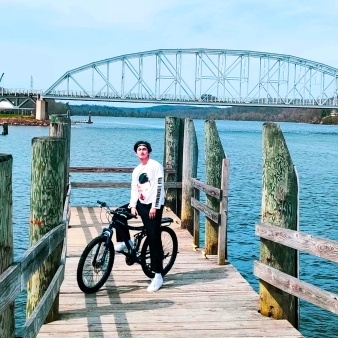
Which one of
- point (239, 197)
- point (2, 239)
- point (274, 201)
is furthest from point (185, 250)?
point (239, 197)

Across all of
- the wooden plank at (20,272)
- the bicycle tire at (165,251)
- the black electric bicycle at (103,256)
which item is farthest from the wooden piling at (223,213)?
the wooden plank at (20,272)

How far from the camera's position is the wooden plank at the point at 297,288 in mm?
5116

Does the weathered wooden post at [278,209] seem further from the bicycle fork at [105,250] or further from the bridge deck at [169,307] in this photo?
the bicycle fork at [105,250]

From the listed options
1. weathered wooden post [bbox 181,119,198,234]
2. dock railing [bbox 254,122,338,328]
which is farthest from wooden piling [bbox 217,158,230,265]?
weathered wooden post [bbox 181,119,198,234]

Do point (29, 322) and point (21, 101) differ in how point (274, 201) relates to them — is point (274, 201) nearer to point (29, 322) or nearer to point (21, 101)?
point (29, 322)

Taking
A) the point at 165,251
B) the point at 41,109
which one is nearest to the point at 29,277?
the point at 165,251

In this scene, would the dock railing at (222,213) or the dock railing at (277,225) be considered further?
the dock railing at (222,213)

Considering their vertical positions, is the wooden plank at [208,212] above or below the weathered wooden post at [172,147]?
below

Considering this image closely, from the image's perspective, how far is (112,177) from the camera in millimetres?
32000

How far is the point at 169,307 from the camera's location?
6.53 m

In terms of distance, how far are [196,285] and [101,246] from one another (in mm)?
1349

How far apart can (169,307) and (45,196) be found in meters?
2.00

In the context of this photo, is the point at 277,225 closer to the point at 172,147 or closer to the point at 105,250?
the point at 105,250

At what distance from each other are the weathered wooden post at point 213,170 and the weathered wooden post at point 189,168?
5.12ft
